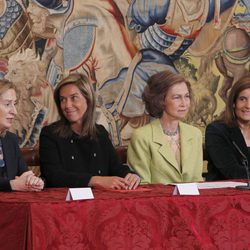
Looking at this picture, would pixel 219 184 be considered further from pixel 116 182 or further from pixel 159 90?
pixel 159 90

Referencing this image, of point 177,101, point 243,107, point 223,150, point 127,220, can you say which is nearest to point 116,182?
point 127,220

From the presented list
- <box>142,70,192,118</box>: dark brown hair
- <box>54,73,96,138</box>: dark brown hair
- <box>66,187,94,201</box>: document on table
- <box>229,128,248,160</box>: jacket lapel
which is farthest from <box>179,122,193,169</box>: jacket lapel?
<box>66,187,94,201</box>: document on table

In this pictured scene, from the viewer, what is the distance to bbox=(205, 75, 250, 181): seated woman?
6152 mm

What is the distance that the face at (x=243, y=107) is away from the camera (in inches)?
247

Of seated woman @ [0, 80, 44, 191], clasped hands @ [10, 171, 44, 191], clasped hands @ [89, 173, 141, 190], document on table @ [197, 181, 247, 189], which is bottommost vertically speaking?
document on table @ [197, 181, 247, 189]

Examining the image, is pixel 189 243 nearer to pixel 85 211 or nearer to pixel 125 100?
pixel 85 211

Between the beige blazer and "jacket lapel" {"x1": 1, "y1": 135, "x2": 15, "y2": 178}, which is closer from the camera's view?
"jacket lapel" {"x1": 1, "y1": 135, "x2": 15, "y2": 178}

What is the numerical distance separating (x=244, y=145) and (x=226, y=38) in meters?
1.64

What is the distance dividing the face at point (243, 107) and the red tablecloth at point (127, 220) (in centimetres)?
141

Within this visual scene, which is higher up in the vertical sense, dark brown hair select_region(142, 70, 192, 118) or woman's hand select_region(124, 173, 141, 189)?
dark brown hair select_region(142, 70, 192, 118)

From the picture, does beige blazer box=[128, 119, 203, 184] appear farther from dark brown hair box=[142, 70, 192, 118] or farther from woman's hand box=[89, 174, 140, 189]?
woman's hand box=[89, 174, 140, 189]

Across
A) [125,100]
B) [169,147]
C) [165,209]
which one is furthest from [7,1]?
[165,209]

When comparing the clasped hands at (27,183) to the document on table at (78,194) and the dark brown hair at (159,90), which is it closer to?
the document on table at (78,194)

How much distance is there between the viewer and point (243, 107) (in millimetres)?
6281
